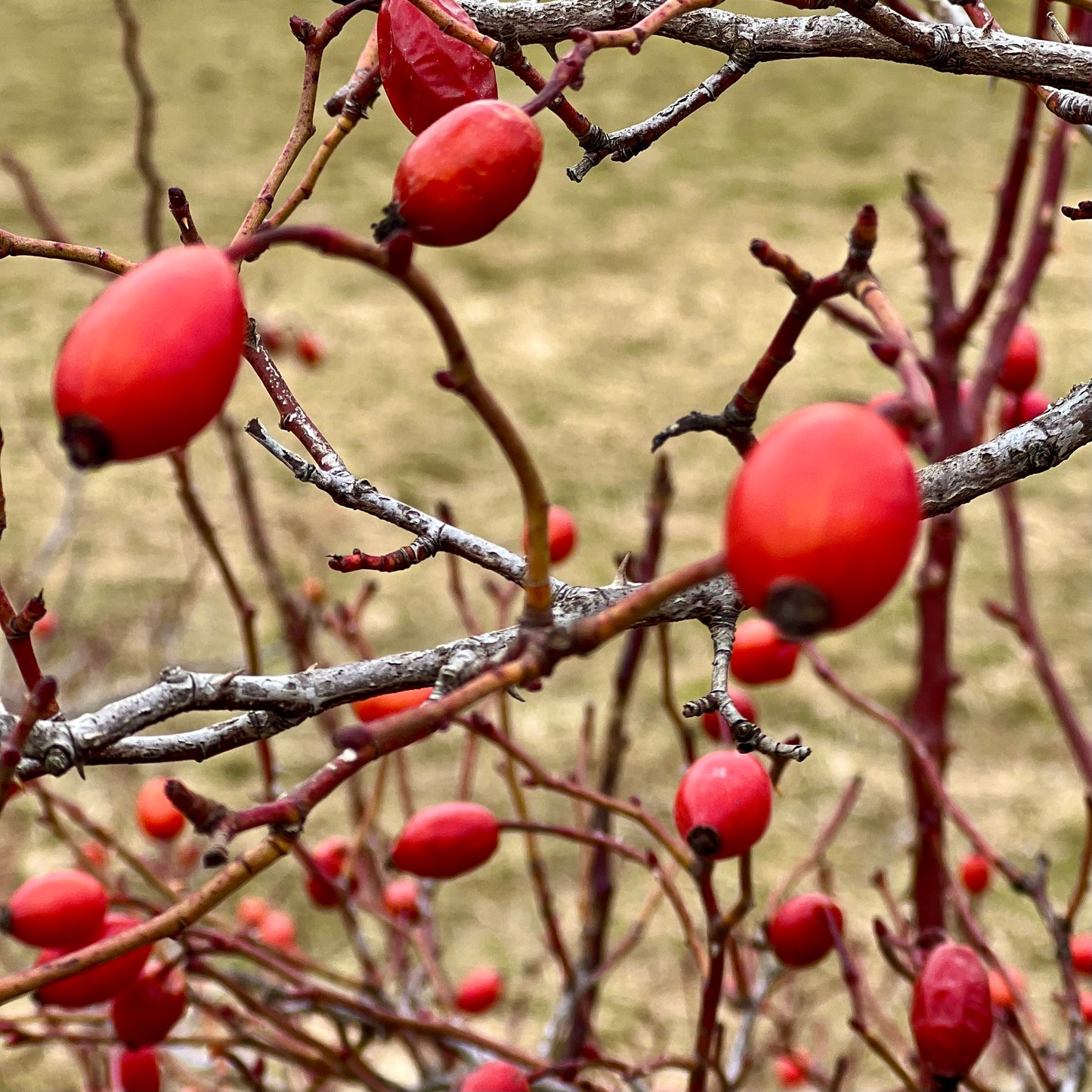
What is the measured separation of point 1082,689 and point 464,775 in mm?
1573

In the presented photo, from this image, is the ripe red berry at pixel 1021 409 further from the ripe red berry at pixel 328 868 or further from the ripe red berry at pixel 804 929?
the ripe red berry at pixel 328 868

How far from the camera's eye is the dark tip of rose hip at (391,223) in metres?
0.39

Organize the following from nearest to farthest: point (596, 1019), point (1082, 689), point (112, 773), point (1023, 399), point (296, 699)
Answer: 1. point (296, 699)
2. point (1023, 399)
3. point (596, 1019)
4. point (112, 773)
5. point (1082, 689)

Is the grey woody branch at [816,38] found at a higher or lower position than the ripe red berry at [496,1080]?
higher

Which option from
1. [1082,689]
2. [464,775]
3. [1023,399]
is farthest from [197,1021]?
[1082,689]

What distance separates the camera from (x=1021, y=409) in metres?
1.17

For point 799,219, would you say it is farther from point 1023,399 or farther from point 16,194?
point 1023,399

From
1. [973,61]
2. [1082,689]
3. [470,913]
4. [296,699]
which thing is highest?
[973,61]

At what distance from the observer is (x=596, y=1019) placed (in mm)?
1673

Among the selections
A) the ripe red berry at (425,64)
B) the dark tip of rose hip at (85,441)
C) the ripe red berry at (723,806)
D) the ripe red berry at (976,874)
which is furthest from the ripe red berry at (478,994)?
the dark tip of rose hip at (85,441)

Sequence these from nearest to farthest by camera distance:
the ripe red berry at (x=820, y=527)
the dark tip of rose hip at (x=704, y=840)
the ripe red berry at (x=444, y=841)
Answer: the ripe red berry at (x=820, y=527)
the dark tip of rose hip at (x=704, y=840)
the ripe red berry at (x=444, y=841)

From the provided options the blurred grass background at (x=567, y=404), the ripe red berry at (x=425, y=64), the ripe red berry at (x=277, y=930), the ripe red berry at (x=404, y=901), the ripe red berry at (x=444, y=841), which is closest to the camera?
the ripe red berry at (x=425, y=64)

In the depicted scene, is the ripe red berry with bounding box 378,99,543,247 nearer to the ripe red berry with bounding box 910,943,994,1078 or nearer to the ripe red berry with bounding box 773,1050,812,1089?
the ripe red berry with bounding box 910,943,994,1078

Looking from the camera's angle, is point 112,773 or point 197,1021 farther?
point 112,773
